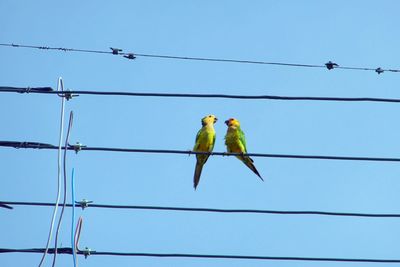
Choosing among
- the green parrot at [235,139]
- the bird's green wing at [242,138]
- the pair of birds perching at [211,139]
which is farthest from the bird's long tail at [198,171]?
the bird's green wing at [242,138]

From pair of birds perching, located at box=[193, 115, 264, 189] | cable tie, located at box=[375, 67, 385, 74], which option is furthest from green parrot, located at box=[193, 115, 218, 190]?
cable tie, located at box=[375, 67, 385, 74]

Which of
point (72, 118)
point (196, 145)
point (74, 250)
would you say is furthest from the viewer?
point (196, 145)

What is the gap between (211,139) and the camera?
465 inches

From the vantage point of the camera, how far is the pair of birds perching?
38.0 feet

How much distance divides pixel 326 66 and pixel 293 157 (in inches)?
87.5

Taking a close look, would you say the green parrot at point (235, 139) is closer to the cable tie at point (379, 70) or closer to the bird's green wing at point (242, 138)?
the bird's green wing at point (242, 138)

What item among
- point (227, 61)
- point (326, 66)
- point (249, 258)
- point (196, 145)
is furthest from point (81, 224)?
point (196, 145)

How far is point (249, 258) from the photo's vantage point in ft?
23.9

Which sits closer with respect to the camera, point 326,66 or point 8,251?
point 8,251

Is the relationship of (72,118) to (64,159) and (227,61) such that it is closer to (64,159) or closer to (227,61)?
(64,159)

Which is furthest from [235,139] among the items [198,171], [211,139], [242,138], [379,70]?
[379,70]

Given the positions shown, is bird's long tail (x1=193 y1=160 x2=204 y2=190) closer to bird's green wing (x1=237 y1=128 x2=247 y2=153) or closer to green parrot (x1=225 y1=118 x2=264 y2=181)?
green parrot (x1=225 y1=118 x2=264 y2=181)

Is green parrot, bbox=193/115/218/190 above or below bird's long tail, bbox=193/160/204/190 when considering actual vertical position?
above

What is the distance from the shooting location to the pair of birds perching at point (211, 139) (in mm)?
11578
